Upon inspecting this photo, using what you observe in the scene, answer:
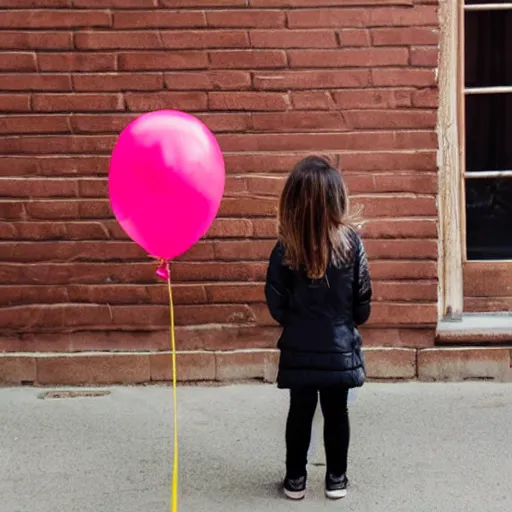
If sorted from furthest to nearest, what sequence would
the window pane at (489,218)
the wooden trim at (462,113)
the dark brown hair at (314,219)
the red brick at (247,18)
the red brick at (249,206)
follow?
the window pane at (489,218), the wooden trim at (462,113), the red brick at (249,206), the red brick at (247,18), the dark brown hair at (314,219)

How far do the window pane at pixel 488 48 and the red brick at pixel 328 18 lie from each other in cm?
74

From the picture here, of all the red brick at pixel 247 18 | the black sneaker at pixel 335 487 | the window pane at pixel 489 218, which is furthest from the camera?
the window pane at pixel 489 218

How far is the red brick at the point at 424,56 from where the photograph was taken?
217 inches

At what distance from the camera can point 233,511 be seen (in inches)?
155

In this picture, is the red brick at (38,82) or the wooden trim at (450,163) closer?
the red brick at (38,82)

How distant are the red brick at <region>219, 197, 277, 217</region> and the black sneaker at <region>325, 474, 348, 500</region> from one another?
1938mm

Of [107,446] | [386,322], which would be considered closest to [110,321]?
[107,446]

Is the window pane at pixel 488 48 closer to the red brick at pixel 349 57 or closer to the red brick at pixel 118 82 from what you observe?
the red brick at pixel 349 57

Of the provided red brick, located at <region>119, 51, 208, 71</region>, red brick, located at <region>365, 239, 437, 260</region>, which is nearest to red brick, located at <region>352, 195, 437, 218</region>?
red brick, located at <region>365, 239, 437, 260</region>

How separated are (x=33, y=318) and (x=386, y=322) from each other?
205 centimetres

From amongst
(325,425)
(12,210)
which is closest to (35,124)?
(12,210)

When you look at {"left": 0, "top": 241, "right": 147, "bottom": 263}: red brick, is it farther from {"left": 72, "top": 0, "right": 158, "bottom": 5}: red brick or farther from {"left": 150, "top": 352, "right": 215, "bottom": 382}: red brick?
{"left": 72, "top": 0, "right": 158, "bottom": 5}: red brick

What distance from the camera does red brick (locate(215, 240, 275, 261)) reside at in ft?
18.4

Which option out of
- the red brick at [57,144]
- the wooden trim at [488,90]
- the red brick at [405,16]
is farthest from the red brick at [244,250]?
the wooden trim at [488,90]
